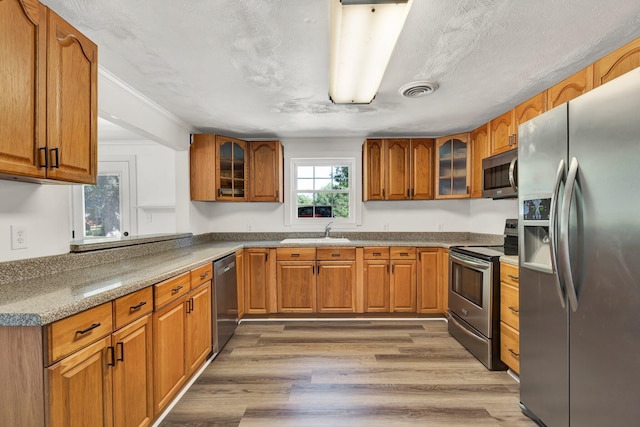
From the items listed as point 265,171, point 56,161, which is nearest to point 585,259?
point 56,161

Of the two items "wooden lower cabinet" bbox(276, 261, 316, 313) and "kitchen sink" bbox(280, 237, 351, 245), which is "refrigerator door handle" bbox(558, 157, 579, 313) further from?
"wooden lower cabinet" bbox(276, 261, 316, 313)

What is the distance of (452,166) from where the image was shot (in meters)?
3.55

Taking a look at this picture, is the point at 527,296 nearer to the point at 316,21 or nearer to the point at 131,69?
the point at 316,21

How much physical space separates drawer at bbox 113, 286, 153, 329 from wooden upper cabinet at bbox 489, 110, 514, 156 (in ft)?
10.1

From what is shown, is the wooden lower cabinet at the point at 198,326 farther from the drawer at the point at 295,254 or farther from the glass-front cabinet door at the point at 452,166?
the glass-front cabinet door at the point at 452,166

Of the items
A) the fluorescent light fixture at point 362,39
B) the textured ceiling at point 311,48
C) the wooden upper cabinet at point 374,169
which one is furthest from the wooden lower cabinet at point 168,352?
the wooden upper cabinet at point 374,169

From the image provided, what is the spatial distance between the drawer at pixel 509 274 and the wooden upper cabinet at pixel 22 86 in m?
2.91

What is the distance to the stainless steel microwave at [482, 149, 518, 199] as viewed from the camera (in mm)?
2424

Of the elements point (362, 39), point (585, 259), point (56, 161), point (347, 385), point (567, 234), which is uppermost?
point (362, 39)

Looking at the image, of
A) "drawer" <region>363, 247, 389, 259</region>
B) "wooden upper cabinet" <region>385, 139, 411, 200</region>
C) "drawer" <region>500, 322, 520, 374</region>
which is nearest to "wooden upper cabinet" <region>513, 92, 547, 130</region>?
"wooden upper cabinet" <region>385, 139, 411, 200</region>

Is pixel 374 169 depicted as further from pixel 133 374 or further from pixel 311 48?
pixel 133 374

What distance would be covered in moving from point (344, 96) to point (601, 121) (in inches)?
59.1

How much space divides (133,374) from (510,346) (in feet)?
8.29

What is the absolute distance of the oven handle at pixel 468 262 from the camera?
2.45 meters
